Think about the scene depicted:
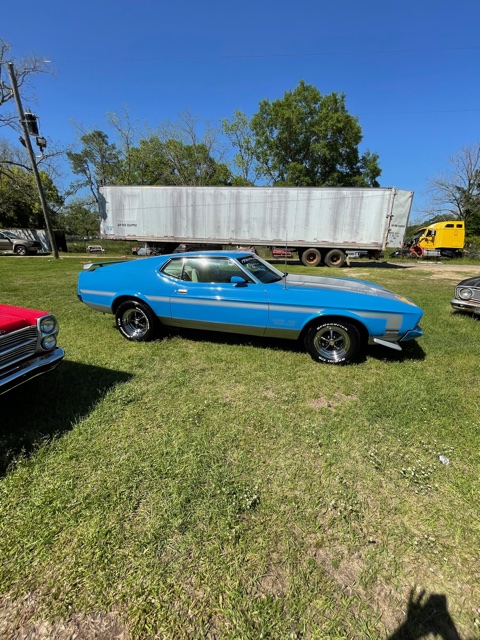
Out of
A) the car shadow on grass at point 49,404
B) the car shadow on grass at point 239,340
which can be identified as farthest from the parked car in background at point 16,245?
the car shadow on grass at point 49,404

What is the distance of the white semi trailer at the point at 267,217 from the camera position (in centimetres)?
1456

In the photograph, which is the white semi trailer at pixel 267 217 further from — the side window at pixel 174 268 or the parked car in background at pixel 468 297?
the side window at pixel 174 268

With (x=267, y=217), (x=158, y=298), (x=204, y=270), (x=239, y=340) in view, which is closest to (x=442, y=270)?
(x=267, y=217)

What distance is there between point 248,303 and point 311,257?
13268mm

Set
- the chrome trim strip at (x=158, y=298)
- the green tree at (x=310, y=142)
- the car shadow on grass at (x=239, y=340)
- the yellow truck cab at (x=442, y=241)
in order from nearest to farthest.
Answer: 1. the chrome trim strip at (x=158, y=298)
2. the car shadow on grass at (x=239, y=340)
3. the yellow truck cab at (x=442, y=241)
4. the green tree at (x=310, y=142)

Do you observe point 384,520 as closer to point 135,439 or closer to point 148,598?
point 148,598

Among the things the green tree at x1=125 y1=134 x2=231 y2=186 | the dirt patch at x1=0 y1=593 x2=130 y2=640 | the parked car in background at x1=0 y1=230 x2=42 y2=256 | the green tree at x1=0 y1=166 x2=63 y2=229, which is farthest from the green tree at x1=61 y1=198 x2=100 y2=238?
the dirt patch at x1=0 y1=593 x2=130 y2=640

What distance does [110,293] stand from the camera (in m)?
4.61

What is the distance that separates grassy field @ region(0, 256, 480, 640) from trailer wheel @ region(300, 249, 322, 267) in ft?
43.5

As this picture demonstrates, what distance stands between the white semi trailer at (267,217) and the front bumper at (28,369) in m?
12.5

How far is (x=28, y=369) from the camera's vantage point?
264cm

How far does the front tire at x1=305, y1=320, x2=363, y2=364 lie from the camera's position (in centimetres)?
378

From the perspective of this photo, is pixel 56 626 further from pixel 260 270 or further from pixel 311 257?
pixel 311 257

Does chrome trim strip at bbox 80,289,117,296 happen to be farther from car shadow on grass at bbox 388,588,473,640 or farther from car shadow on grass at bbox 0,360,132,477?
car shadow on grass at bbox 388,588,473,640
